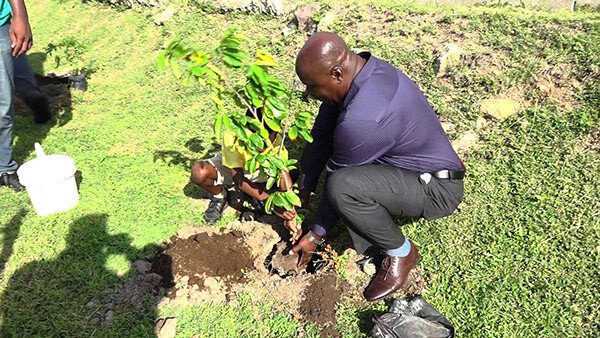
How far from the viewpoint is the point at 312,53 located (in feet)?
8.21

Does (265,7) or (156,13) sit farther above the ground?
(265,7)

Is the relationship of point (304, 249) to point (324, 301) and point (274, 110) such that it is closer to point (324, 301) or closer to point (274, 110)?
point (324, 301)

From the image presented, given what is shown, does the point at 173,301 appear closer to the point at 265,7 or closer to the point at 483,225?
the point at 483,225

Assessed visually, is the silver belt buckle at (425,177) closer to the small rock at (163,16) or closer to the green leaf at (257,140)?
the green leaf at (257,140)

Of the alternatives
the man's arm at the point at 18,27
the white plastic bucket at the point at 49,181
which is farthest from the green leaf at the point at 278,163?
the man's arm at the point at 18,27

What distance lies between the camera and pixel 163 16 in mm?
6508

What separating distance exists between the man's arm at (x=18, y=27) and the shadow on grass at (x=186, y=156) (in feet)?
4.29

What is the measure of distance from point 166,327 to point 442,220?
1.82 m

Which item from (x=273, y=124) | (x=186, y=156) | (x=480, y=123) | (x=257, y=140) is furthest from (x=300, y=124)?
(x=186, y=156)

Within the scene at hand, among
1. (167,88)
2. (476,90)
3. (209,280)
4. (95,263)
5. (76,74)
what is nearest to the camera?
(209,280)

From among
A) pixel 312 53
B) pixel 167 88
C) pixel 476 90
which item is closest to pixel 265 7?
pixel 167 88

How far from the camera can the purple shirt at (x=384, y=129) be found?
2.52 meters

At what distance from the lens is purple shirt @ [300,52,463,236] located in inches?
99.1

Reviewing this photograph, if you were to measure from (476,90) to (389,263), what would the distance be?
1907mm
